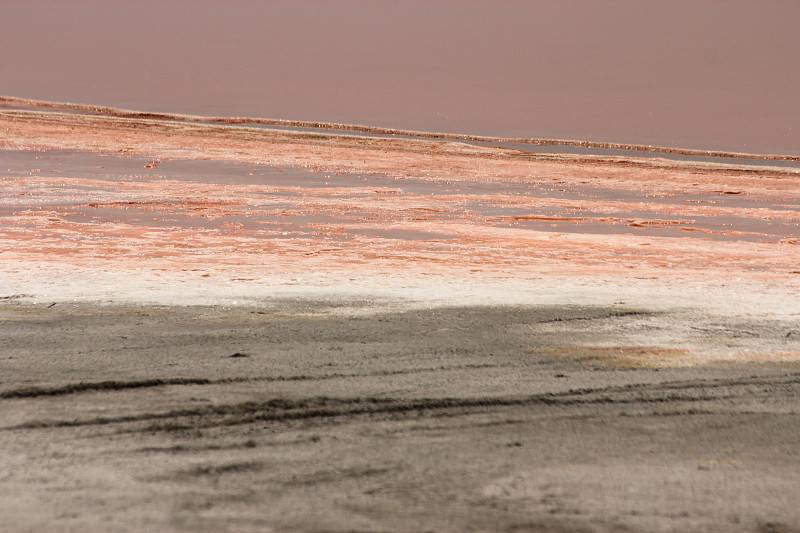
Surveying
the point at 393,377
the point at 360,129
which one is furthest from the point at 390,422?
the point at 360,129

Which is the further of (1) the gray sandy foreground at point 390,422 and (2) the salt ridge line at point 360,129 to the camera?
(2) the salt ridge line at point 360,129

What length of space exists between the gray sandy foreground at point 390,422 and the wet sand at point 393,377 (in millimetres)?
10

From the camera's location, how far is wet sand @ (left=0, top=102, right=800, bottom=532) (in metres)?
1.91

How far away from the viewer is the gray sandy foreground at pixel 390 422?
1.87 m

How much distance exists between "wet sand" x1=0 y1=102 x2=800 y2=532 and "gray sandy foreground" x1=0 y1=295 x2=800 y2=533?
1 centimetres

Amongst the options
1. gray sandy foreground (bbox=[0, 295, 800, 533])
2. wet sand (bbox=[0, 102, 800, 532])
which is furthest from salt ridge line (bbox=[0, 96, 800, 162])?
gray sandy foreground (bbox=[0, 295, 800, 533])

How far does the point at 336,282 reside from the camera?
4504mm

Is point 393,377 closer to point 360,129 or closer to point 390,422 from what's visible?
point 390,422

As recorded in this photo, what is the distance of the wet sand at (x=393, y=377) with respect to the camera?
191 cm

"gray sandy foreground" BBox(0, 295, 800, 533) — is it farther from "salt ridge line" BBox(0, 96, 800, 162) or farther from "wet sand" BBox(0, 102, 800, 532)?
"salt ridge line" BBox(0, 96, 800, 162)

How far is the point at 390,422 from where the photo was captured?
2.41m

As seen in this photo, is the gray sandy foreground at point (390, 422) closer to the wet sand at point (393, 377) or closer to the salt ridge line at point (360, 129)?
the wet sand at point (393, 377)

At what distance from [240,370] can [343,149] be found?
12698mm

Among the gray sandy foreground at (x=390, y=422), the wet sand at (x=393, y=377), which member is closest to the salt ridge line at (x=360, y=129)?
the wet sand at (x=393, y=377)
